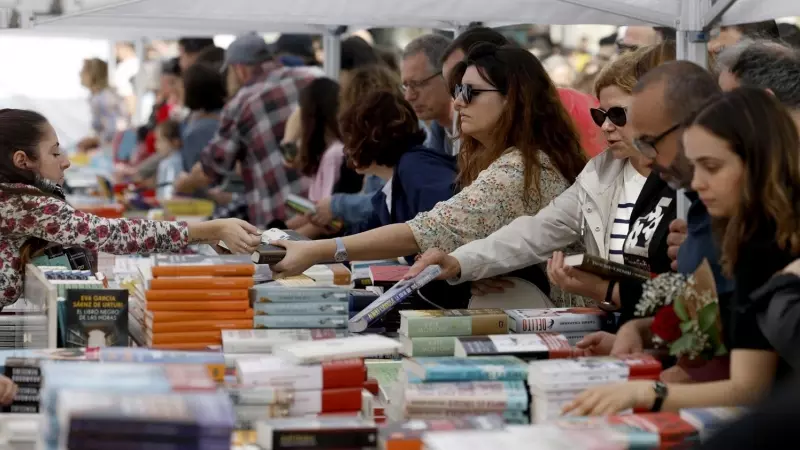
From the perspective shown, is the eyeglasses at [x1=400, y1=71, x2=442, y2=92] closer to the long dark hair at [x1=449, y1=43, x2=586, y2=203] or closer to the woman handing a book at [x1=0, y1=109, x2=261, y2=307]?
the long dark hair at [x1=449, y1=43, x2=586, y2=203]

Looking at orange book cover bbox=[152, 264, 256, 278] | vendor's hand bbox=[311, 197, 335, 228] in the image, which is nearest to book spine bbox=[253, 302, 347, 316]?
orange book cover bbox=[152, 264, 256, 278]

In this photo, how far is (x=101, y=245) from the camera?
3863 millimetres

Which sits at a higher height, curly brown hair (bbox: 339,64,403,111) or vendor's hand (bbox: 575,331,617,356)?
curly brown hair (bbox: 339,64,403,111)

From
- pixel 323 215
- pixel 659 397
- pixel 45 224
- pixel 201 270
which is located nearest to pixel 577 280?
pixel 659 397

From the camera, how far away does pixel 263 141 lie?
7.59 m

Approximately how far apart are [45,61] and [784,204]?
12895mm

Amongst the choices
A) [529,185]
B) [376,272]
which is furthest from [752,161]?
[376,272]

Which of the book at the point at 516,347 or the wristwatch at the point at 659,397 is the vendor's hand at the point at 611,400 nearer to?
the wristwatch at the point at 659,397

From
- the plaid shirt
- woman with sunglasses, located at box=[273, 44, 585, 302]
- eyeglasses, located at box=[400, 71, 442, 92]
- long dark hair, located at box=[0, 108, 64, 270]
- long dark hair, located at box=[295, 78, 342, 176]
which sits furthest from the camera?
the plaid shirt

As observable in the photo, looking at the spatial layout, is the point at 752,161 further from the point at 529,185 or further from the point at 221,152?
the point at 221,152

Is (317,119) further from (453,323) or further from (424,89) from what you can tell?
(453,323)

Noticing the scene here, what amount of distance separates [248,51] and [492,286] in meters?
4.75

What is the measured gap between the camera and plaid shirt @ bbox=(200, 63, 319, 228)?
7512 millimetres

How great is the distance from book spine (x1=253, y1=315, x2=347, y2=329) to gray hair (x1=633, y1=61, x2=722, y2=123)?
101 centimetres
